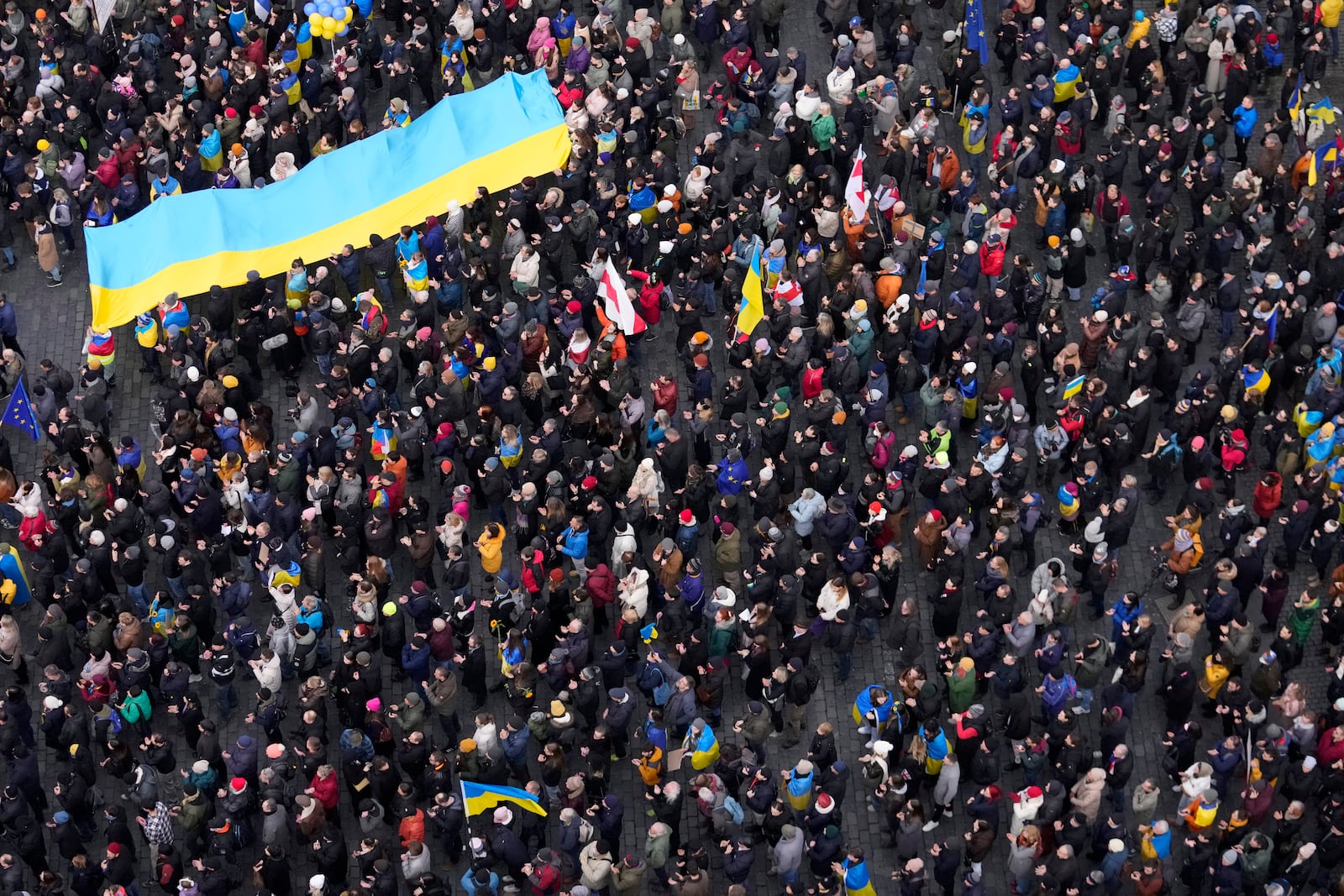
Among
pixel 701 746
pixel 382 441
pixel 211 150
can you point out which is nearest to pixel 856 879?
pixel 701 746

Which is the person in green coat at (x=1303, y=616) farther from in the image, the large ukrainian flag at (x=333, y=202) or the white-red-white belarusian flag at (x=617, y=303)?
the large ukrainian flag at (x=333, y=202)

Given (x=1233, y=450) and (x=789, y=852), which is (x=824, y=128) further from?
(x=789, y=852)

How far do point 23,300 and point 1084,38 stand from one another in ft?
65.7

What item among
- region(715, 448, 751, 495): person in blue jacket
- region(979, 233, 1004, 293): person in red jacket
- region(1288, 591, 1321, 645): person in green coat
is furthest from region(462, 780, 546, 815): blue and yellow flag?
region(979, 233, 1004, 293): person in red jacket

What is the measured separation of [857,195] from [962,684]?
9.91 m

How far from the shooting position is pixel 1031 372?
117 ft

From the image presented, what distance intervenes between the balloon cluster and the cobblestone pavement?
6.43 meters

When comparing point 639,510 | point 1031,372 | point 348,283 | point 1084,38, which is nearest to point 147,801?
point 639,510

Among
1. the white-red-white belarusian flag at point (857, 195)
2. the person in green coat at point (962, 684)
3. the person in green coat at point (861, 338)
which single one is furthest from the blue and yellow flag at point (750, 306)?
the person in green coat at point (962, 684)

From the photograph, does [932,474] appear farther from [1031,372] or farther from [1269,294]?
[1269,294]

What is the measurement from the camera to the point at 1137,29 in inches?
1598

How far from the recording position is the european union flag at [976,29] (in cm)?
4062

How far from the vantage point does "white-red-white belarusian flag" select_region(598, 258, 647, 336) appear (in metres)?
36.2

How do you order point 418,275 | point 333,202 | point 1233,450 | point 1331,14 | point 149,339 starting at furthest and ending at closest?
point 1331,14 → point 333,202 → point 418,275 → point 149,339 → point 1233,450
